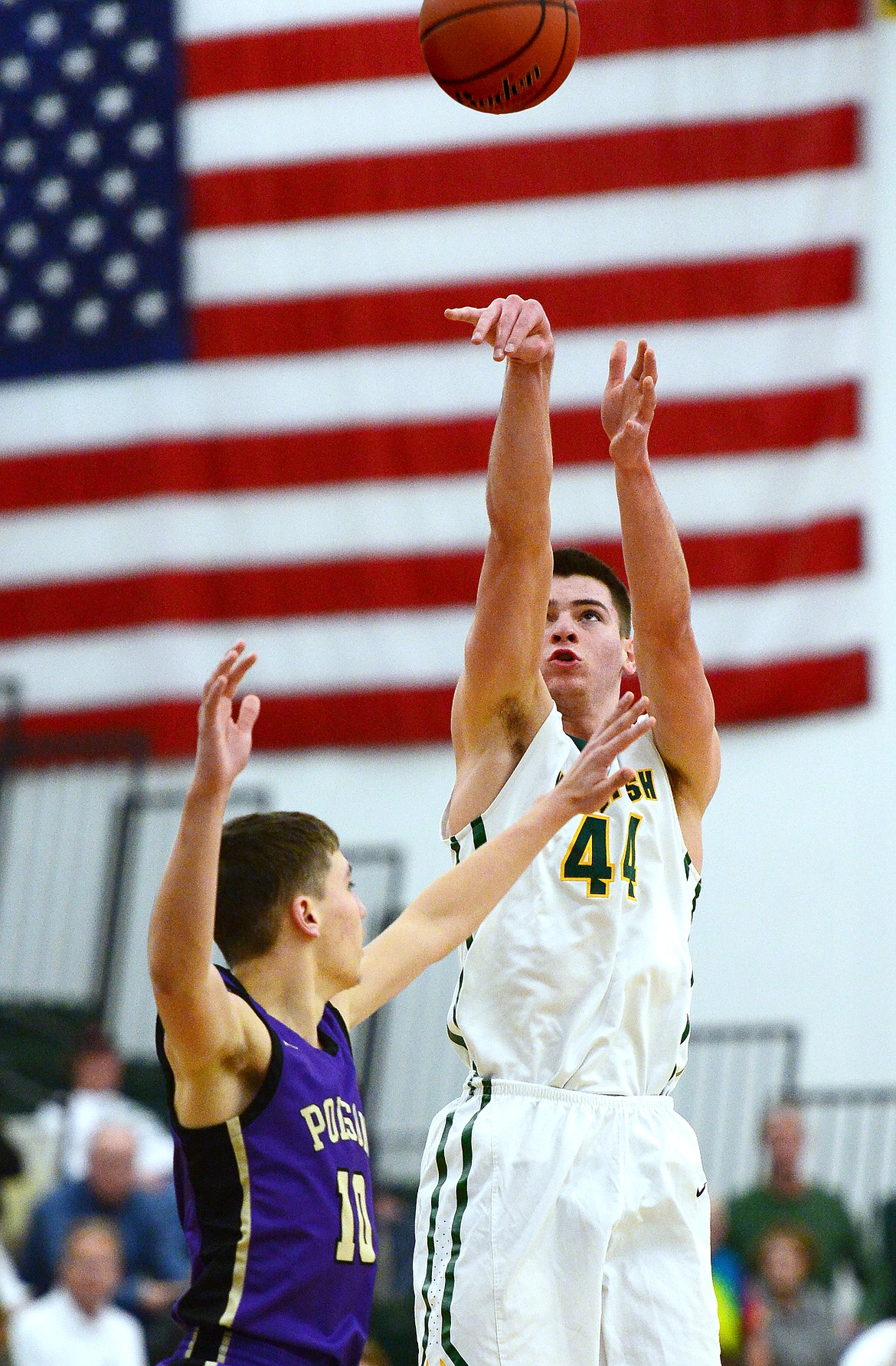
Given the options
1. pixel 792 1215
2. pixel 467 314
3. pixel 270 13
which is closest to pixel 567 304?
pixel 270 13

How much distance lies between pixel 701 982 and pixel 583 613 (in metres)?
6.70

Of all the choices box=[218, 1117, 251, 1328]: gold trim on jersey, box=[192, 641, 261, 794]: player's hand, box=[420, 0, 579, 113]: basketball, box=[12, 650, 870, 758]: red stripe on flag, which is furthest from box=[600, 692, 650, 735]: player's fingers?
box=[12, 650, 870, 758]: red stripe on flag

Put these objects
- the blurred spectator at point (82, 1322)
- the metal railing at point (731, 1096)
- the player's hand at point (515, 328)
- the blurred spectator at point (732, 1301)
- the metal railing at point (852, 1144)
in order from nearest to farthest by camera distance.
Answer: the player's hand at point (515, 328)
the blurred spectator at point (82, 1322)
the blurred spectator at point (732, 1301)
the metal railing at point (852, 1144)
the metal railing at point (731, 1096)

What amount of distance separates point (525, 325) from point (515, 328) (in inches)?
1.3

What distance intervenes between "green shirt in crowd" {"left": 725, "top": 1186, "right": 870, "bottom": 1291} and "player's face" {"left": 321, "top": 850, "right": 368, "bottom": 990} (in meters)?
5.84

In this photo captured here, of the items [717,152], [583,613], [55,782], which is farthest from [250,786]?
[583,613]

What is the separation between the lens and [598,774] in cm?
372

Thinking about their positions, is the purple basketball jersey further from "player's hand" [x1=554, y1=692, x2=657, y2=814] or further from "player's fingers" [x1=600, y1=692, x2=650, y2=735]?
"player's fingers" [x1=600, y1=692, x2=650, y2=735]

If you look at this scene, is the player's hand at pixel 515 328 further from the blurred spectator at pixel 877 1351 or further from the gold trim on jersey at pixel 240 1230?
the blurred spectator at pixel 877 1351

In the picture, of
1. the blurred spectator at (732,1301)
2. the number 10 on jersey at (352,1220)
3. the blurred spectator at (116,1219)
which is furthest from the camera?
the blurred spectator at (732,1301)

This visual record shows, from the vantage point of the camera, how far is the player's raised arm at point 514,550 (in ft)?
13.8

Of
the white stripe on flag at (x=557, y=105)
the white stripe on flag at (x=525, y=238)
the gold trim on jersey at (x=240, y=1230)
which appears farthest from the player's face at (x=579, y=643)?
the white stripe on flag at (x=557, y=105)

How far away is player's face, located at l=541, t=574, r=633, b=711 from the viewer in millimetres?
4496

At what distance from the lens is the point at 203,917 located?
3.01 m
